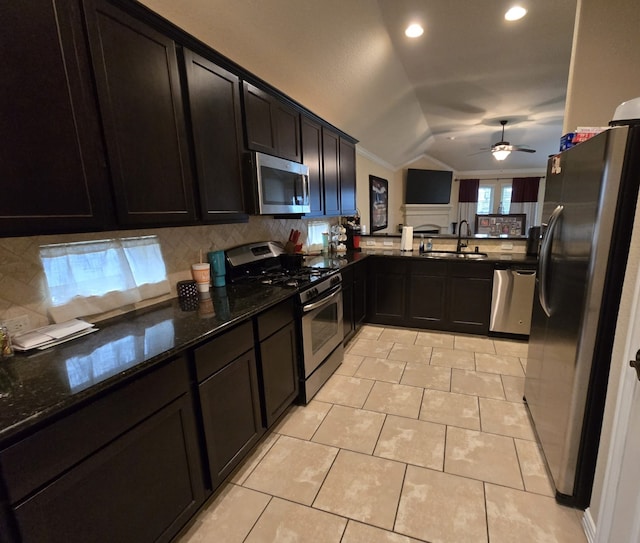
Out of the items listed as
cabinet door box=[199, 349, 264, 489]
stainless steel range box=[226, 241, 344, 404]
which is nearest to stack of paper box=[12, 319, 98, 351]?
cabinet door box=[199, 349, 264, 489]

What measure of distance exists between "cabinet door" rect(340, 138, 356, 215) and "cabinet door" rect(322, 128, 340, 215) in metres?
0.13

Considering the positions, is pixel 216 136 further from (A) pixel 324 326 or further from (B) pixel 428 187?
(B) pixel 428 187

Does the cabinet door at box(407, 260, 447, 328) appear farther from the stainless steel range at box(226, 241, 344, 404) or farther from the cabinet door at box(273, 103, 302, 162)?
the cabinet door at box(273, 103, 302, 162)

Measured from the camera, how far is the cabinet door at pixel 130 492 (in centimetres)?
90

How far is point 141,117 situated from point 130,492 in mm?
1558

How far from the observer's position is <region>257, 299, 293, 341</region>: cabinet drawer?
1839 mm

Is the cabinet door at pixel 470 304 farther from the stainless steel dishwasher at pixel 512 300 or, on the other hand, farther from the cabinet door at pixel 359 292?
the cabinet door at pixel 359 292

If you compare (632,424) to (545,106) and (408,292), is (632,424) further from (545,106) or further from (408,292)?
(545,106)

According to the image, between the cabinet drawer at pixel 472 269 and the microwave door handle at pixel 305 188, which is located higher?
the microwave door handle at pixel 305 188

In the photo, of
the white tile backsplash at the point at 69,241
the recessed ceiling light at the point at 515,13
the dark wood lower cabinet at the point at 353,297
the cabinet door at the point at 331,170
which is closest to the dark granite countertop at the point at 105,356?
the white tile backsplash at the point at 69,241

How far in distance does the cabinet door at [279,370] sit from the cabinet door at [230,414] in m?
0.09

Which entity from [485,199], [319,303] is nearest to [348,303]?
[319,303]

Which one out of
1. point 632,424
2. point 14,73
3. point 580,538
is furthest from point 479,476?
point 14,73

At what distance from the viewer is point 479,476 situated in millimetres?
1716
